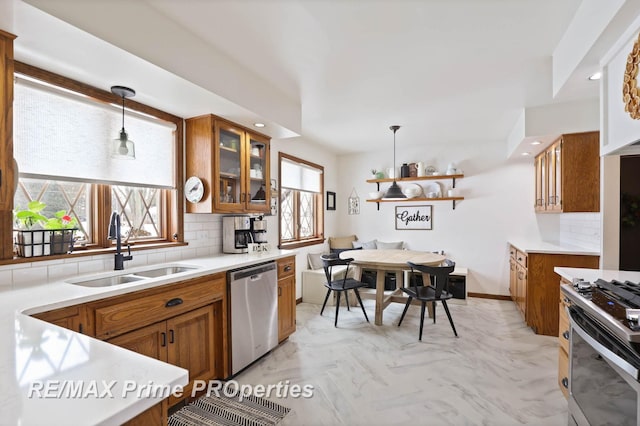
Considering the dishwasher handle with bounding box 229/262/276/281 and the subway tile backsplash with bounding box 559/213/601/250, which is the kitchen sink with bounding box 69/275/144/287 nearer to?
the dishwasher handle with bounding box 229/262/276/281

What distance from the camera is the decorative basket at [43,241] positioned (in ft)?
6.28

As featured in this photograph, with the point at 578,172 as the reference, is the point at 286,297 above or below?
below

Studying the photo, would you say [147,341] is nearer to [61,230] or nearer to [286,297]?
[61,230]

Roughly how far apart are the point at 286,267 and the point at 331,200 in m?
2.80

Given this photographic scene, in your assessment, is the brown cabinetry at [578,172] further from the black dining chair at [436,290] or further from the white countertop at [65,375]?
the white countertop at [65,375]

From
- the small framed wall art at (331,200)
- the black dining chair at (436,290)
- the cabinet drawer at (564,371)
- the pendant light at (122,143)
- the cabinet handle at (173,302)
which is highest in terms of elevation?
the pendant light at (122,143)

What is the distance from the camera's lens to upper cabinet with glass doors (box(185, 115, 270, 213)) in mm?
2832

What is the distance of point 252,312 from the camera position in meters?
2.76

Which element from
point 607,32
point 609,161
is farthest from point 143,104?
point 609,161

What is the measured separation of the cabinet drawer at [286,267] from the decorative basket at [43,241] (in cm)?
166

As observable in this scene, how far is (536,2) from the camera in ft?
5.84

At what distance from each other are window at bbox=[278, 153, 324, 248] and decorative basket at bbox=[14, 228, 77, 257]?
2.62 metres

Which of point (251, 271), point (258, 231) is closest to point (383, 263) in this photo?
point (258, 231)

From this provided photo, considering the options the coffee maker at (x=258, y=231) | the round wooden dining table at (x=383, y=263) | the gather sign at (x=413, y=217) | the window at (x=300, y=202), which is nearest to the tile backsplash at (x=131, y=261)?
the coffee maker at (x=258, y=231)
